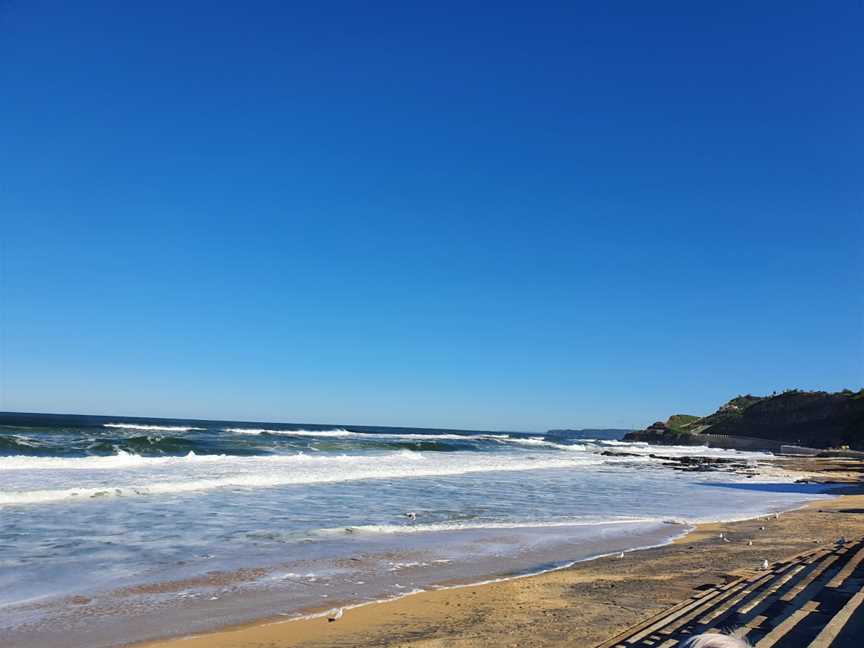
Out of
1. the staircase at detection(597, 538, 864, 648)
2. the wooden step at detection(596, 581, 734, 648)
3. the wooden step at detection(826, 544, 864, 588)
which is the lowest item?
the wooden step at detection(596, 581, 734, 648)

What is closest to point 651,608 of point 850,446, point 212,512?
point 212,512

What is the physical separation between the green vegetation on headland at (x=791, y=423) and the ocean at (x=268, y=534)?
201 ft

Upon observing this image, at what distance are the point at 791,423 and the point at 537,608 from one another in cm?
10333

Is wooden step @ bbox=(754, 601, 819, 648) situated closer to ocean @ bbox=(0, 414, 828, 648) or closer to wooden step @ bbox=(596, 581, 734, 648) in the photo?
wooden step @ bbox=(596, 581, 734, 648)

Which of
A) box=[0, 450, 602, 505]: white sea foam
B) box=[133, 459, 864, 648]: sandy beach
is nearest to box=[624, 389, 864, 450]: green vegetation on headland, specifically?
box=[0, 450, 602, 505]: white sea foam

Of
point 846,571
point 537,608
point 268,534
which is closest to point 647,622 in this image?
point 537,608

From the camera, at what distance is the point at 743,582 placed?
8.39 meters

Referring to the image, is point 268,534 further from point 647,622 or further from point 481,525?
point 647,622

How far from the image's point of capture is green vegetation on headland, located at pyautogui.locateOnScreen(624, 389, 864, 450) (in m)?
77.1

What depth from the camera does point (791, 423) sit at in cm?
9556

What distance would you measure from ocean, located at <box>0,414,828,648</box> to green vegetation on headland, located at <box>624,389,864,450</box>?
201 ft

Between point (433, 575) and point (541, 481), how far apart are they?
18.3 meters

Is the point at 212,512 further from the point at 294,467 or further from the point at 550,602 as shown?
the point at 294,467

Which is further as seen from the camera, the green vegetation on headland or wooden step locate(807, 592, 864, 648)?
the green vegetation on headland
